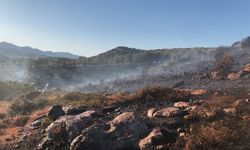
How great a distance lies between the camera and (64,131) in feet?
52.5

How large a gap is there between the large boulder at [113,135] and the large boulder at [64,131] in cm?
87

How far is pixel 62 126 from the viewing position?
1614 centimetres

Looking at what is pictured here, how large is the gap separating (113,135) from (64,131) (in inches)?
98.0

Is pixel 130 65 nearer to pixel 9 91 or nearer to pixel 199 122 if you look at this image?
pixel 9 91

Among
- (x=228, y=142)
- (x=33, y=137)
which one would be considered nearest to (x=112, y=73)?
(x=33, y=137)

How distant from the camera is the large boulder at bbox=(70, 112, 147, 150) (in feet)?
47.0

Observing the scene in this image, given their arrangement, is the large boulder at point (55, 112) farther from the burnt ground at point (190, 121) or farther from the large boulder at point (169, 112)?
the large boulder at point (169, 112)

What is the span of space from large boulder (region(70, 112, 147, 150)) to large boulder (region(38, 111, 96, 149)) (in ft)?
2.86

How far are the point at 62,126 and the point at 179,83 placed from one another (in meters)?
22.7

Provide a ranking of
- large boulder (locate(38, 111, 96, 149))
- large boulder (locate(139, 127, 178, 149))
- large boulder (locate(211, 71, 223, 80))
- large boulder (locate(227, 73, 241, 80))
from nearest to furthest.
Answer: large boulder (locate(139, 127, 178, 149)), large boulder (locate(38, 111, 96, 149)), large boulder (locate(227, 73, 241, 80)), large boulder (locate(211, 71, 223, 80))

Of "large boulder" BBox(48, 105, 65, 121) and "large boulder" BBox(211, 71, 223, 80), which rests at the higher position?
"large boulder" BBox(211, 71, 223, 80)

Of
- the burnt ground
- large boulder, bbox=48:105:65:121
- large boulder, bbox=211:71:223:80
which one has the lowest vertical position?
large boulder, bbox=48:105:65:121

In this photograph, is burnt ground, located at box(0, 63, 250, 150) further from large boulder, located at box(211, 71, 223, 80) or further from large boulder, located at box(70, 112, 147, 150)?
large boulder, located at box(211, 71, 223, 80)

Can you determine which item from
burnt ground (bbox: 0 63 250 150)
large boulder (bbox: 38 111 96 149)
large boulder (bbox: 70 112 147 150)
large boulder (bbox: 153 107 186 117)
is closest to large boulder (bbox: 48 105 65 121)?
burnt ground (bbox: 0 63 250 150)
